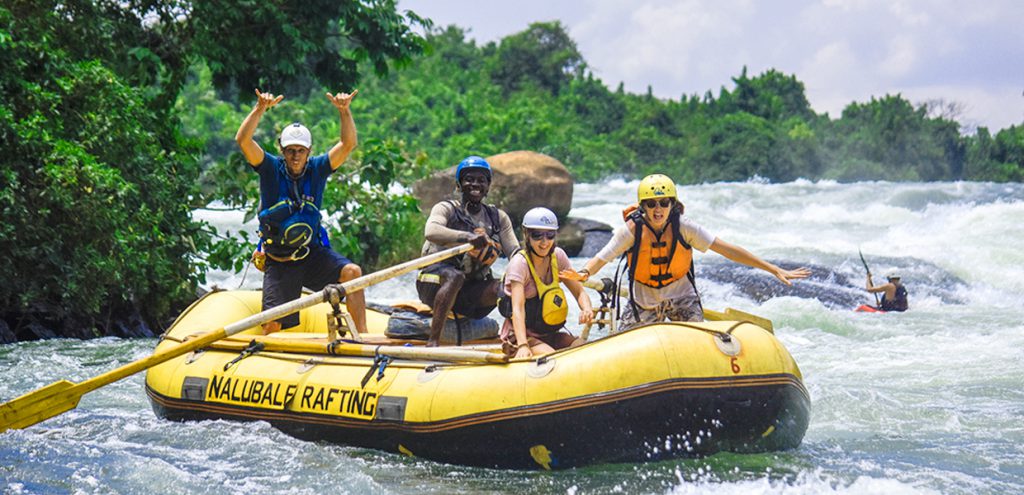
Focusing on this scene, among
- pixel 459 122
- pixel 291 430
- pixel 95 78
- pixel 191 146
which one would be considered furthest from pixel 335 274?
pixel 459 122

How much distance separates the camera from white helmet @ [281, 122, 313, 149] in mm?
6918

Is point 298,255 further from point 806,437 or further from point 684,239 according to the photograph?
point 806,437

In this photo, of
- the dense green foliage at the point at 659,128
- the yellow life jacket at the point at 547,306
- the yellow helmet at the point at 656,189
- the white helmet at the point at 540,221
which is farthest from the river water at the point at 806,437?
the dense green foliage at the point at 659,128

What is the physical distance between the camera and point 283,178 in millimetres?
7012

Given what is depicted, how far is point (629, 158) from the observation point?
39.8m

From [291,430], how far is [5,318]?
16.2 feet

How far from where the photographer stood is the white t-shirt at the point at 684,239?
620 cm

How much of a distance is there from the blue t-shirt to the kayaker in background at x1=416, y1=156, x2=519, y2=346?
0.71m

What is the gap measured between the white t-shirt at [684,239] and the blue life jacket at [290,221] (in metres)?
1.86

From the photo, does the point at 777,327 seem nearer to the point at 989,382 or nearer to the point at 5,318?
the point at 989,382

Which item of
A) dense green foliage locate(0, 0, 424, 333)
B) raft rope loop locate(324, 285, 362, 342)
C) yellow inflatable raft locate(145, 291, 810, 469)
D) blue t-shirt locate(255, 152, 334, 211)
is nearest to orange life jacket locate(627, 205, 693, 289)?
yellow inflatable raft locate(145, 291, 810, 469)

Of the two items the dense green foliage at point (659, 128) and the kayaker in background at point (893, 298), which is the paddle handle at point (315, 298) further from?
the dense green foliage at point (659, 128)

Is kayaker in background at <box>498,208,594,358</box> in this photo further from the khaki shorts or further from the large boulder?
the large boulder

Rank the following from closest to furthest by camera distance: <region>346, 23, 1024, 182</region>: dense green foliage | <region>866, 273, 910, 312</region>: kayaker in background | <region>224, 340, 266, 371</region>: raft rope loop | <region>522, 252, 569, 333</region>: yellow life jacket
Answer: <region>522, 252, 569, 333</region>: yellow life jacket < <region>224, 340, 266, 371</region>: raft rope loop < <region>866, 273, 910, 312</region>: kayaker in background < <region>346, 23, 1024, 182</region>: dense green foliage
